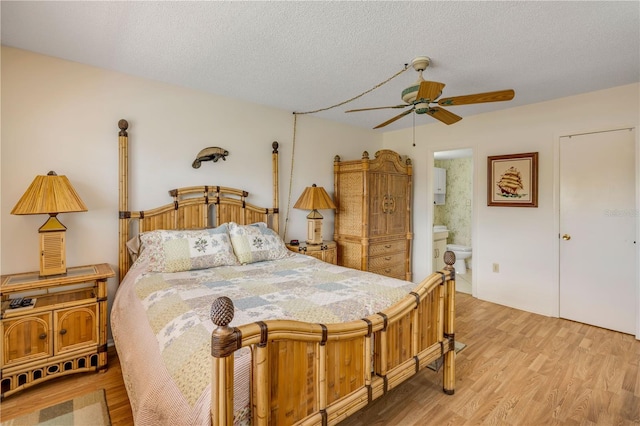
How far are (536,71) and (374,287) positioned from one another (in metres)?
2.34

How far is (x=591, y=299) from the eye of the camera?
3.31 m

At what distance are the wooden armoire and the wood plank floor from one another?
1.44m

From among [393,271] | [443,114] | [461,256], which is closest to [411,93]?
[443,114]

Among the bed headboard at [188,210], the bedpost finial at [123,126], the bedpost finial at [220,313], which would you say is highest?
the bedpost finial at [123,126]

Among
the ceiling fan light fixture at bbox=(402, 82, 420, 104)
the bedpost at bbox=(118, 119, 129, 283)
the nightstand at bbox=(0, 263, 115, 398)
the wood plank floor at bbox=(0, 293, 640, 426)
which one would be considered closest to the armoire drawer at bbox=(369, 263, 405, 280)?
the wood plank floor at bbox=(0, 293, 640, 426)

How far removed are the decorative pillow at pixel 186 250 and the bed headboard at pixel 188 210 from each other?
22 centimetres

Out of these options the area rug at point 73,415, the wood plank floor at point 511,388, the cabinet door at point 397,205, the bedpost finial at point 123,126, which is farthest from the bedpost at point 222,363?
the cabinet door at point 397,205

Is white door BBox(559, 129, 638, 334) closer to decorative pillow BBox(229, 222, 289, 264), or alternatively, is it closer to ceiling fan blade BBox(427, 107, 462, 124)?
ceiling fan blade BBox(427, 107, 462, 124)

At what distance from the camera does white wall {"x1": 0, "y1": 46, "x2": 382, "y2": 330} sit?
233 cm

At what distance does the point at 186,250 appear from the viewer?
2596mm

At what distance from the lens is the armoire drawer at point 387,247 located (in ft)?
13.4

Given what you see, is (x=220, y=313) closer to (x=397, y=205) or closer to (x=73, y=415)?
(x=73, y=415)

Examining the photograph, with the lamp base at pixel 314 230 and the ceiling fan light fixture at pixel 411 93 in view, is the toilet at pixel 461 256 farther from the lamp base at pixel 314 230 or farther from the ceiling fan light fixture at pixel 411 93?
the ceiling fan light fixture at pixel 411 93

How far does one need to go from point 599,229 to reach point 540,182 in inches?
28.9
